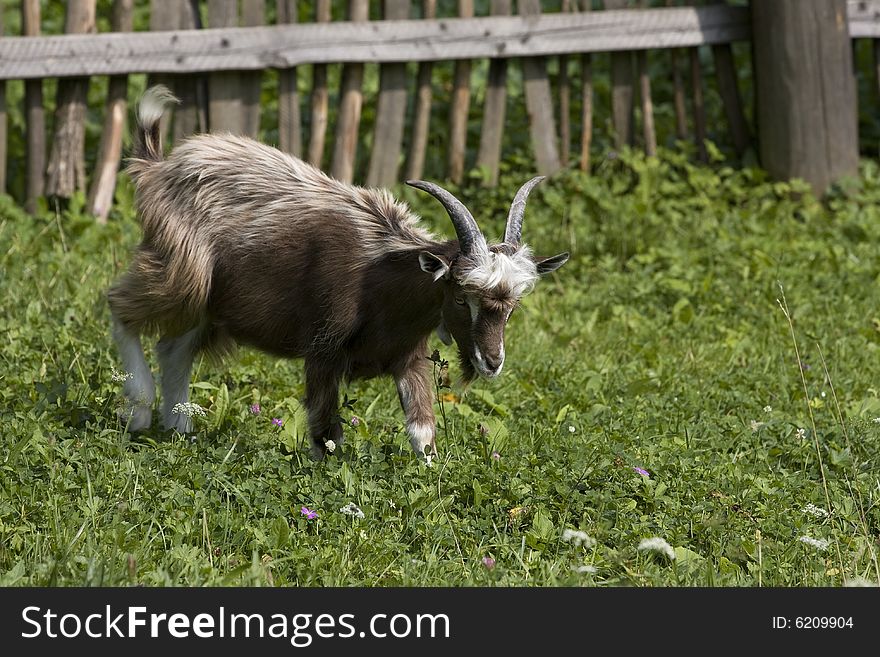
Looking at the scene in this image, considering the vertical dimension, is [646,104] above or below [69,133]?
below

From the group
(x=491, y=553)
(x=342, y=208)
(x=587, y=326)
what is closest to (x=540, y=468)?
(x=491, y=553)

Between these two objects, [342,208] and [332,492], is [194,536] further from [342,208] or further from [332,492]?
[342,208]

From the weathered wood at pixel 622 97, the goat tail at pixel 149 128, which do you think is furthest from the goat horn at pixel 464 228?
the weathered wood at pixel 622 97

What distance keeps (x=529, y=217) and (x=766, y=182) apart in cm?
186

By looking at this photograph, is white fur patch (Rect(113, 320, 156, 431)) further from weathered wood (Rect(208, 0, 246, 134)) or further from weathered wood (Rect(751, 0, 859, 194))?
weathered wood (Rect(751, 0, 859, 194))

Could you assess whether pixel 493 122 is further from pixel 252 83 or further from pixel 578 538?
pixel 578 538

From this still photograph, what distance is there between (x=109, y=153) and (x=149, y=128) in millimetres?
2653

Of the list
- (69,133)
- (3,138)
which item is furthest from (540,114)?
(3,138)

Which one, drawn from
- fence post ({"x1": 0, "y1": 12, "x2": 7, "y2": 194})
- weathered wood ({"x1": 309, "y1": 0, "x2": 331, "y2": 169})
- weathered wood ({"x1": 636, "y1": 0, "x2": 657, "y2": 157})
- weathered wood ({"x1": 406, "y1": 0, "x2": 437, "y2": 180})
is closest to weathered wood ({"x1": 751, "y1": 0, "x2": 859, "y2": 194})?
weathered wood ({"x1": 636, "y1": 0, "x2": 657, "y2": 157})

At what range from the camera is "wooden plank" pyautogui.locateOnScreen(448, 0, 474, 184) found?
29.6 ft

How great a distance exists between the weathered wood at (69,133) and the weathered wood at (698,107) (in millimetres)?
4218

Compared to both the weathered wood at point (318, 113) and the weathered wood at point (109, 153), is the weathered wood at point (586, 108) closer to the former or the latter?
the weathered wood at point (318, 113)

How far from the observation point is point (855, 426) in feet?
19.3

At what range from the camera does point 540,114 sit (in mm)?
9273
